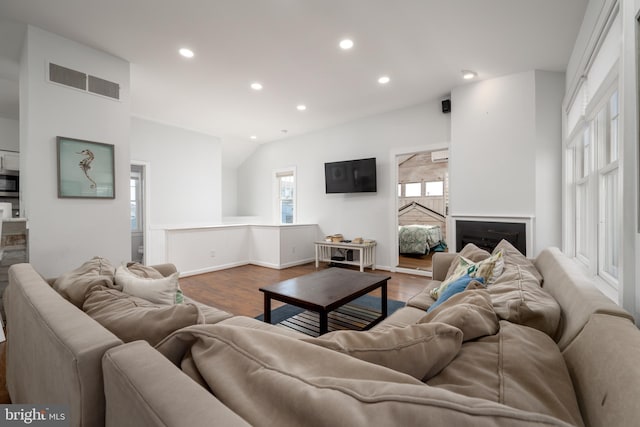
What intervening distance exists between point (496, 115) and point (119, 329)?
4.39m

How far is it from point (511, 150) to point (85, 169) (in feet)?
16.1

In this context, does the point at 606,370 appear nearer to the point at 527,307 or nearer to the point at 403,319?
the point at 527,307

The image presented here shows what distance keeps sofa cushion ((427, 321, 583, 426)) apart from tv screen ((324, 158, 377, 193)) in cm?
438

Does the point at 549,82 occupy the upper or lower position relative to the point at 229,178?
upper

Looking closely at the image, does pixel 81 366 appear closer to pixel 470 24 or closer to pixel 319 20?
pixel 319 20

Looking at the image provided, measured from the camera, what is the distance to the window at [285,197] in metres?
6.82

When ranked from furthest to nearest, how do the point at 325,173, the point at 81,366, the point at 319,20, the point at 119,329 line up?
the point at 325,173
the point at 319,20
the point at 119,329
the point at 81,366

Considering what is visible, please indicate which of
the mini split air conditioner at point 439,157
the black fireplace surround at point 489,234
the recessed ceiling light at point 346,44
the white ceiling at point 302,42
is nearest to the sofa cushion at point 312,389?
the white ceiling at point 302,42

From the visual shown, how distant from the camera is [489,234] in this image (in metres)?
3.75

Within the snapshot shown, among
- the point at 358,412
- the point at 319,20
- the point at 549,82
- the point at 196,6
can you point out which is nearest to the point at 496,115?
the point at 549,82

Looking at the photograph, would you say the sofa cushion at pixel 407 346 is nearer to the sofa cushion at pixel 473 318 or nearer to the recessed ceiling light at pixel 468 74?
the sofa cushion at pixel 473 318

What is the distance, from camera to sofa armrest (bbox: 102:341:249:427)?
478 millimetres

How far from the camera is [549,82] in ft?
11.3

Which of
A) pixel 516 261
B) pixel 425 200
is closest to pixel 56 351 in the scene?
pixel 516 261
